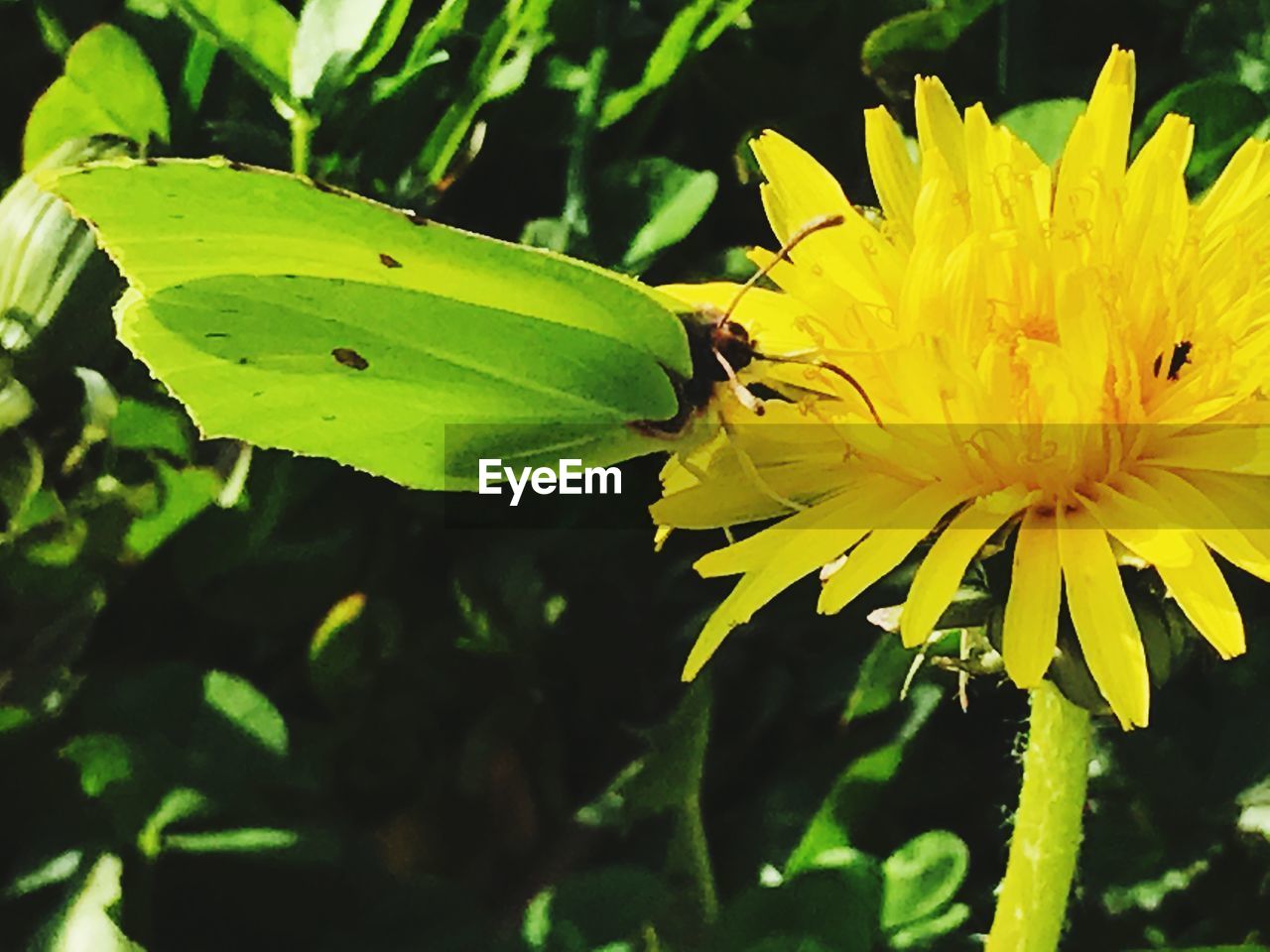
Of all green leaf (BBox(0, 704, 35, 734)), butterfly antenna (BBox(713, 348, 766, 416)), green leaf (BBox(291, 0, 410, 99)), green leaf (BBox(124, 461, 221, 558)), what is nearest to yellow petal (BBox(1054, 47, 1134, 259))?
butterfly antenna (BBox(713, 348, 766, 416))

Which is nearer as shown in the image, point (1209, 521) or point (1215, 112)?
point (1209, 521)

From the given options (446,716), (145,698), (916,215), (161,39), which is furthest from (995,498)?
(161,39)

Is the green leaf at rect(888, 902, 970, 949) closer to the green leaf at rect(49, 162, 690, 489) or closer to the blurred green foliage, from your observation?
the blurred green foliage

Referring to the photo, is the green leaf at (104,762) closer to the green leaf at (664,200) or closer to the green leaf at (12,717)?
the green leaf at (12,717)

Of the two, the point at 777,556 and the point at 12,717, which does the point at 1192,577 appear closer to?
the point at 777,556

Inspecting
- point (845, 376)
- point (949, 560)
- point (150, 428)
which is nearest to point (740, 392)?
point (845, 376)

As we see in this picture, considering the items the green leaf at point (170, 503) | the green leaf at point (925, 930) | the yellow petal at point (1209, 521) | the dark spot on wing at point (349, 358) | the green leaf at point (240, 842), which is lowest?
the green leaf at point (240, 842)

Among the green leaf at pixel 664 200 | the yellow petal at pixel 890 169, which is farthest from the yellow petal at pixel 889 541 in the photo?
the green leaf at pixel 664 200
